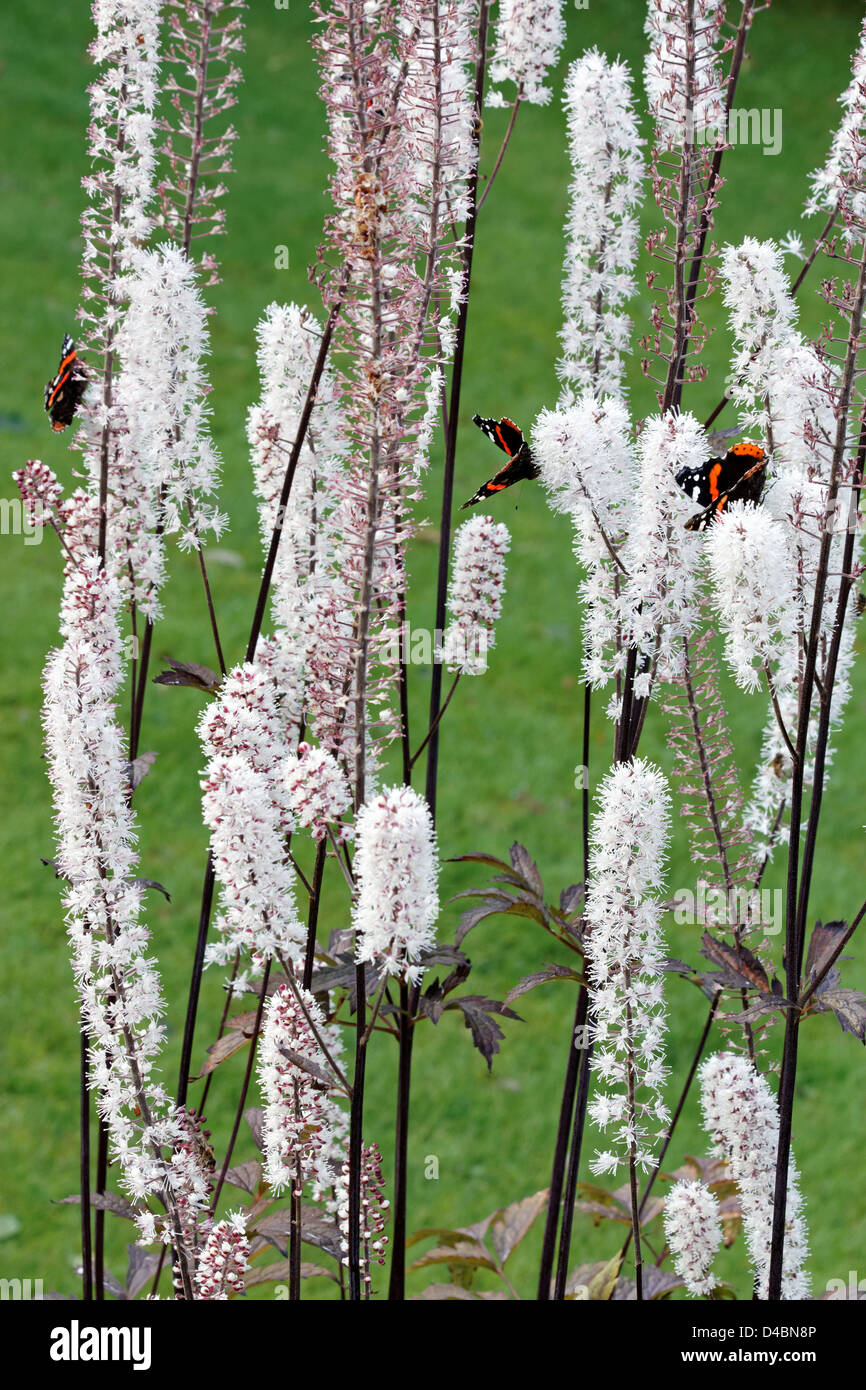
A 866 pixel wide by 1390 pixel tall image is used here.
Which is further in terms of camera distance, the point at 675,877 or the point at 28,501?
the point at 675,877

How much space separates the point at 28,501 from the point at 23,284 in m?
7.23

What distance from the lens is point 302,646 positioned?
85.7 inches

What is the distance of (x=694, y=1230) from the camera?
224 centimetres

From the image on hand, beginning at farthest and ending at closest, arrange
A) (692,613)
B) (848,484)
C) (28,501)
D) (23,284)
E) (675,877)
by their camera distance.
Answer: (23,284)
(675,877)
(28,501)
(692,613)
(848,484)

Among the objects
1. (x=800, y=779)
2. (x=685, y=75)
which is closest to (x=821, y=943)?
(x=800, y=779)

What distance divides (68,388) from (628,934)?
1250mm

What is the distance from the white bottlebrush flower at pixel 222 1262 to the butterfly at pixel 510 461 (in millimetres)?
1073

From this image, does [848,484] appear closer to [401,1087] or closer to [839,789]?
[401,1087]

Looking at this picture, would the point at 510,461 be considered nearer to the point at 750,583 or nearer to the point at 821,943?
the point at 750,583

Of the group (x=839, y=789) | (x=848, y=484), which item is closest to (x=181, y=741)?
(x=839, y=789)

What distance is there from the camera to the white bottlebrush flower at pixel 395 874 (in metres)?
1.57

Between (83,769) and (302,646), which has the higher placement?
(302,646)

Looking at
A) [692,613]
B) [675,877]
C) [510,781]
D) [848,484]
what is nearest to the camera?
[848,484]

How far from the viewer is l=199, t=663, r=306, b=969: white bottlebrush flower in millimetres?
1650
